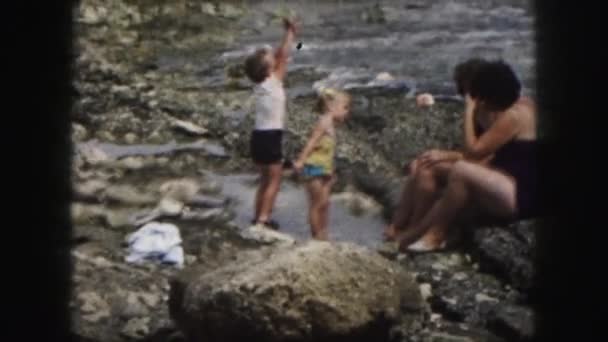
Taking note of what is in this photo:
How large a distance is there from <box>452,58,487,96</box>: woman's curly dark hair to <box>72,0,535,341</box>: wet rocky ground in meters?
0.03

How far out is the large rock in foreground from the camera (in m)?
2.92

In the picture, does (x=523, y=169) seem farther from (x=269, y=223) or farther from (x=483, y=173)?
(x=269, y=223)

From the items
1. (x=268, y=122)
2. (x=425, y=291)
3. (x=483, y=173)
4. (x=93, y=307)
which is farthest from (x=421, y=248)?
(x=93, y=307)

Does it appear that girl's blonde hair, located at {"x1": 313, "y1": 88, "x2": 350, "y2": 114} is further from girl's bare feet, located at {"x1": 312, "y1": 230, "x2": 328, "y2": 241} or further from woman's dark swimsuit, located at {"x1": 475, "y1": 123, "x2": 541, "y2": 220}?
woman's dark swimsuit, located at {"x1": 475, "y1": 123, "x2": 541, "y2": 220}

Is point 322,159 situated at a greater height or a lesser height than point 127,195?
greater

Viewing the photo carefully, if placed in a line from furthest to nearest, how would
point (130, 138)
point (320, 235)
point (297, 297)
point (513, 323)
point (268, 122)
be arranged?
point (130, 138), point (268, 122), point (320, 235), point (513, 323), point (297, 297)

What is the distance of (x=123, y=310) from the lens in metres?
3.11

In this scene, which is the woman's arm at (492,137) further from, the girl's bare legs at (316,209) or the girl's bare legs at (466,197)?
the girl's bare legs at (316,209)

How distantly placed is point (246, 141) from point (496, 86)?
0.58m

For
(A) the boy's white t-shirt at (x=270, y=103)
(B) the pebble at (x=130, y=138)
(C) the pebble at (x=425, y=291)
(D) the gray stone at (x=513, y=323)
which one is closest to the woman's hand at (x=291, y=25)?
(A) the boy's white t-shirt at (x=270, y=103)

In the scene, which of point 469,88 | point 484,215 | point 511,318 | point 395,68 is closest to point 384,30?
point 395,68

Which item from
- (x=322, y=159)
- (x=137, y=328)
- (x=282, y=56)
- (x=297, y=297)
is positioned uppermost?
(x=282, y=56)

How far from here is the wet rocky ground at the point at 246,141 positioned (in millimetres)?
3141

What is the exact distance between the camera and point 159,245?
3199 millimetres
